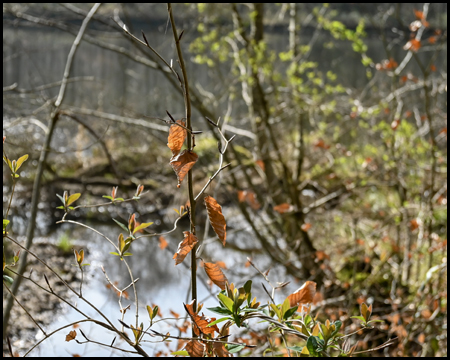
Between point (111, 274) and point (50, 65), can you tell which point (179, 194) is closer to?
point (111, 274)

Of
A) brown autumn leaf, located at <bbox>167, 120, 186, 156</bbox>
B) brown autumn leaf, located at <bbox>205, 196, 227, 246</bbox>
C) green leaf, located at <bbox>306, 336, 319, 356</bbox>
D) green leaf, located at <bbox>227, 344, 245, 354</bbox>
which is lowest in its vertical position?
green leaf, located at <bbox>306, 336, 319, 356</bbox>

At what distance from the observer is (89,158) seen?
7789 mm

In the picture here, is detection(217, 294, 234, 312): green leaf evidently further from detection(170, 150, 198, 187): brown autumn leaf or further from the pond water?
the pond water

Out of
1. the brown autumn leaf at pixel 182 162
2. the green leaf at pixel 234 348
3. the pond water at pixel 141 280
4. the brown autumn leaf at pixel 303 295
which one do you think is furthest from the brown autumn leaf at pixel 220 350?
the pond water at pixel 141 280

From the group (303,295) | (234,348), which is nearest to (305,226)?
(303,295)

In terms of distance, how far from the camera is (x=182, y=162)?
2.02 feet

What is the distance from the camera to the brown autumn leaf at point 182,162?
2.00 feet

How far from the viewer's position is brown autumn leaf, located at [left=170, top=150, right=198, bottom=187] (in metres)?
0.61

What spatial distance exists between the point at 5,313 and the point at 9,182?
1.96 metres

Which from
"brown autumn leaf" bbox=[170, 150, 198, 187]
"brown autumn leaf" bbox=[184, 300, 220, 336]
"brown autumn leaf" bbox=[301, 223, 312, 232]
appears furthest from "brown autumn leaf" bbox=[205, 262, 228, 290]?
"brown autumn leaf" bbox=[301, 223, 312, 232]

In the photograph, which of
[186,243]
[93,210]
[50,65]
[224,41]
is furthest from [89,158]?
[186,243]

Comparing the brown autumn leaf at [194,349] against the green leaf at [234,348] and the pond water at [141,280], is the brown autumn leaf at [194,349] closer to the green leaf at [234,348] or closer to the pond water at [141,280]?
the green leaf at [234,348]

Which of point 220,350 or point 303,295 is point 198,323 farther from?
point 303,295

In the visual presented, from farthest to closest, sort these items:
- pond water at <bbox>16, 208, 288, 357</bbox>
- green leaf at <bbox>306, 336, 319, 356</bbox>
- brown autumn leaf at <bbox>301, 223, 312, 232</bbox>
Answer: pond water at <bbox>16, 208, 288, 357</bbox>, brown autumn leaf at <bbox>301, 223, 312, 232</bbox>, green leaf at <bbox>306, 336, 319, 356</bbox>
